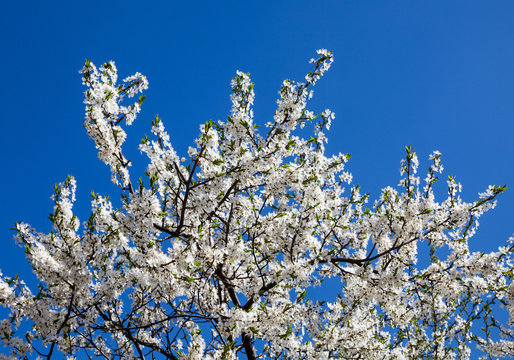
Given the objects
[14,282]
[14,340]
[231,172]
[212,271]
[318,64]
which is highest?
[318,64]

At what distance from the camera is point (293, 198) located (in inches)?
284

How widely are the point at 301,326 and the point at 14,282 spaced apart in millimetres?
5760

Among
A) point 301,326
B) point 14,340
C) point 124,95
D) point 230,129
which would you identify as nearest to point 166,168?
point 230,129

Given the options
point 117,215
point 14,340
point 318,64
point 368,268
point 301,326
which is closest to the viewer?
point 117,215

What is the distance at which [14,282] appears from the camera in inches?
257

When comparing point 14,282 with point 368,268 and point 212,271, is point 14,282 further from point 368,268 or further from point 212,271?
point 368,268

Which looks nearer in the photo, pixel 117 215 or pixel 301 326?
pixel 117 215

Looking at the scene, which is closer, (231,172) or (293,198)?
(231,172)

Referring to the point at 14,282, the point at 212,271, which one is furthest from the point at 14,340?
the point at 212,271

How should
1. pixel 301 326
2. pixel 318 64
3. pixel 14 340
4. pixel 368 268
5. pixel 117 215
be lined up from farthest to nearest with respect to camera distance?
1. pixel 301 326
2. pixel 318 64
3. pixel 368 268
4. pixel 14 340
5. pixel 117 215

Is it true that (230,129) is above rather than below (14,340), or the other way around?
above

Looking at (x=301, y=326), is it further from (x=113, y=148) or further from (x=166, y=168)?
(x=113, y=148)

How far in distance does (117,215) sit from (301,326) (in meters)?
5.08

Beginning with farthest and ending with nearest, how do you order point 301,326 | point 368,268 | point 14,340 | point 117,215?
point 301,326
point 368,268
point 14,340
point 117,215
